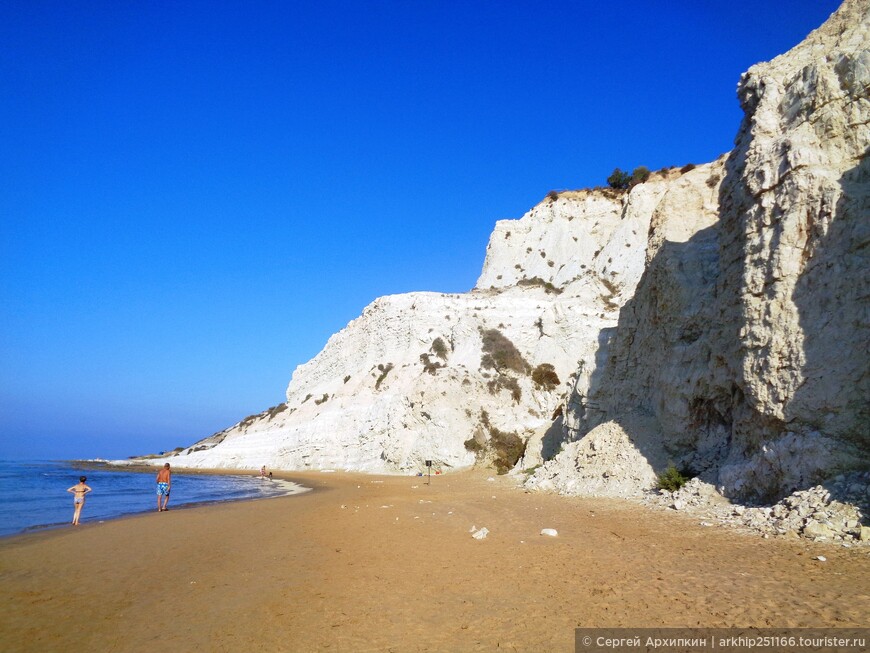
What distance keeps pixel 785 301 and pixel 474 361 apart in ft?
89.6

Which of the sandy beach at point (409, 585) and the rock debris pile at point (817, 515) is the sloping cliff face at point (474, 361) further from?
the sandy beach at point (409, 585)

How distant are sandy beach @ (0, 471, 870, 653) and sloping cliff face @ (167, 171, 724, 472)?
1402cm

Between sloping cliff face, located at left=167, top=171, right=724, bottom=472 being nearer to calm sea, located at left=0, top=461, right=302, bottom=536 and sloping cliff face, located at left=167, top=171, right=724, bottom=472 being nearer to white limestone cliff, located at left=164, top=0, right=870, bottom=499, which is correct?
white limestone cliff, located at left=164, top=0, right=870, bottom=499

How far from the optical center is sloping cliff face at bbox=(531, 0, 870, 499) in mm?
10281

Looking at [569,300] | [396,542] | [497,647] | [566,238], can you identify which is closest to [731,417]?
[396,542]

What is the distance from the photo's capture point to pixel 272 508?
54.7 ft

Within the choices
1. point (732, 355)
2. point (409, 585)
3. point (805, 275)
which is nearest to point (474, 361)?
point (732, 355)

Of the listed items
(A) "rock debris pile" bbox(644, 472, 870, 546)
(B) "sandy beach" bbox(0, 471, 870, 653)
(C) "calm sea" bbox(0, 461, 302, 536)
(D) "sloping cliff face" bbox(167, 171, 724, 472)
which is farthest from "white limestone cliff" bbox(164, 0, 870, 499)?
(C) "calm sea" bbox(0, 461, 302, 536)

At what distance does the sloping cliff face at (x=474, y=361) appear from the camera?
32009 mm

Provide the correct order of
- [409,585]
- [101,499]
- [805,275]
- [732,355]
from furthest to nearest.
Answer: [101,499] → [732,355] → [805,275] → [409,585]

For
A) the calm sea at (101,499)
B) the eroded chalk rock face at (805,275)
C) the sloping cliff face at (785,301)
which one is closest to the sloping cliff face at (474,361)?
the sloping cliff face at (785,301)

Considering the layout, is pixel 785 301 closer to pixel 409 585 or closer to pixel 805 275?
pixel 805 275

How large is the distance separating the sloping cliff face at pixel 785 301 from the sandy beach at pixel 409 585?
2.90 meters

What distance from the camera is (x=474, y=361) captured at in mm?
38188
